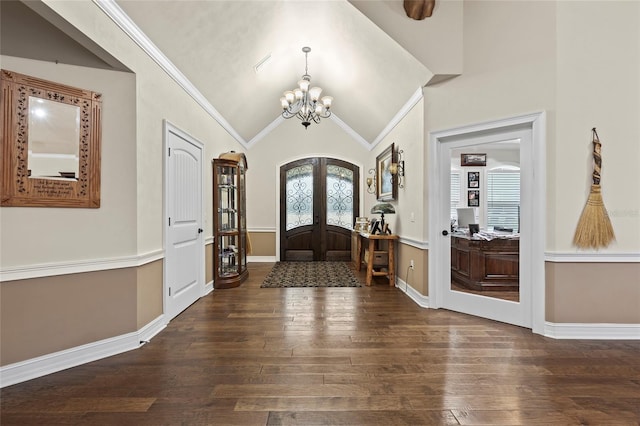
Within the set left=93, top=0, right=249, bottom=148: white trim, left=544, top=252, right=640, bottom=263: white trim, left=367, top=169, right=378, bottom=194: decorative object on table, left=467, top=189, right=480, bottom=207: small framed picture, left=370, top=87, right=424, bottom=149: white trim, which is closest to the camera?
left=93, top=0, right=249, bottom=148: white trim

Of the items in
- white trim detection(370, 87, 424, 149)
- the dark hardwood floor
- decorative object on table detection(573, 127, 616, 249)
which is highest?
white trim detection(370, 87, 424, 149)

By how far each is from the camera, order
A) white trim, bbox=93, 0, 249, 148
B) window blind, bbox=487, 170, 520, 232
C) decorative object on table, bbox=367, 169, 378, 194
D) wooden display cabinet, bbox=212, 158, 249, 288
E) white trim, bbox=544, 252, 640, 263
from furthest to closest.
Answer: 1. decorative object on table, bbox=367, 169, 378, 194
2. wooden display cabinet, bbox=212, 158, 249, 288
3. window blind, bbox=487, 170, 520, 232
4. white trim, bbox=544, 252, 640, 263
5. white trim, bbox=93, 0, 249, 148

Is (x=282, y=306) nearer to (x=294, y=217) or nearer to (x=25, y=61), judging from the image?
(x=25, y=61)

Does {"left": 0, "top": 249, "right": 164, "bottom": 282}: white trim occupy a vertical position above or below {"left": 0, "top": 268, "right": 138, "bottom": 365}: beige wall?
above

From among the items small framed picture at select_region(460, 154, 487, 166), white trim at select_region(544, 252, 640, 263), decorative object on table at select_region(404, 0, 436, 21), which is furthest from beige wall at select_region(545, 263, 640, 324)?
decorative object on table at select_region(404, 0, 436, 21)

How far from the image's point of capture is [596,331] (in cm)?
286

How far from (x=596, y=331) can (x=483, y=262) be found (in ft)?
3.63

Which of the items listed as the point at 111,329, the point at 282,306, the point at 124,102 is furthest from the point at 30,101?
the point at 282,306

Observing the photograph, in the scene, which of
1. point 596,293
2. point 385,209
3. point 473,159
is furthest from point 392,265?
point 596,293

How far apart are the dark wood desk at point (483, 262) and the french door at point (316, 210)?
142 inches

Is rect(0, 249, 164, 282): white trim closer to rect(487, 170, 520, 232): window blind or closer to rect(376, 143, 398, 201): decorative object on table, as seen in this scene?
rect(487, 170, 520, 232): window blind

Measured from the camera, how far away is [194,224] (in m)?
3.96

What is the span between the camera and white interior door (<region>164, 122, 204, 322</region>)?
10.8 ft

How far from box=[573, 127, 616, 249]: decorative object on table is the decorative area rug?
110 inches
